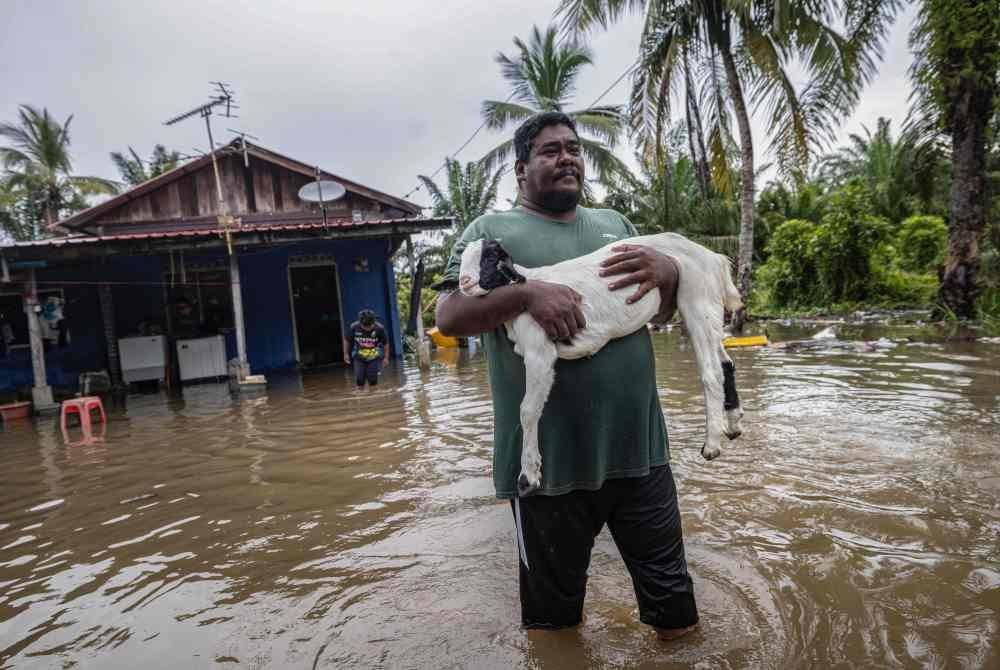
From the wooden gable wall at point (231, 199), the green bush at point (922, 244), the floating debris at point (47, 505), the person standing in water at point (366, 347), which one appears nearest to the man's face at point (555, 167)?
the floating debris at point (47, 505)

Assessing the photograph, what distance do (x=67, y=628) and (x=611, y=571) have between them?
2292 mm

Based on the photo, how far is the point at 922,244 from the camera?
17188mm

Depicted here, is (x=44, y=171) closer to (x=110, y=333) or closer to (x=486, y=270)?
(x=110, y=333)

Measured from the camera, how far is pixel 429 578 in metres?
2.64

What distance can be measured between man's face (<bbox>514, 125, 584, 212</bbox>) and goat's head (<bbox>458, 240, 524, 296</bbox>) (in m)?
0.25

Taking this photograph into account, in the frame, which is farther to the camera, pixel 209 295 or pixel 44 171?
pixel 44 171

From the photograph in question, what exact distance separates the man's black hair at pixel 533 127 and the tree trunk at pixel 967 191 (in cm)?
1081

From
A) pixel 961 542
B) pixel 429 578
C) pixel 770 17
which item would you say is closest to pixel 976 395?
pixel 961 542

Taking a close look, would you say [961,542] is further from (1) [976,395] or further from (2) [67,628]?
(2) [67,628]

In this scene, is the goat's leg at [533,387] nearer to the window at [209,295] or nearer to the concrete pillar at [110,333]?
the window at [209,295]

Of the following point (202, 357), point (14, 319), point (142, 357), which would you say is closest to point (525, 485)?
point (202, 357)

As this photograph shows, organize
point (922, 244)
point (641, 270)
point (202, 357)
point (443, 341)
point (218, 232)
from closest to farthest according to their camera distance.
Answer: point (641, 270) → point (218, 232) → point (202, 357) → point (443, 341) → point (922, 244)

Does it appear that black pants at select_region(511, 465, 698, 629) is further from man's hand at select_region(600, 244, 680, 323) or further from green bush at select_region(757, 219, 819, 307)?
green bush at select_region(757, 219, 819, 307)

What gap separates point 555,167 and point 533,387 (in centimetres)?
66
